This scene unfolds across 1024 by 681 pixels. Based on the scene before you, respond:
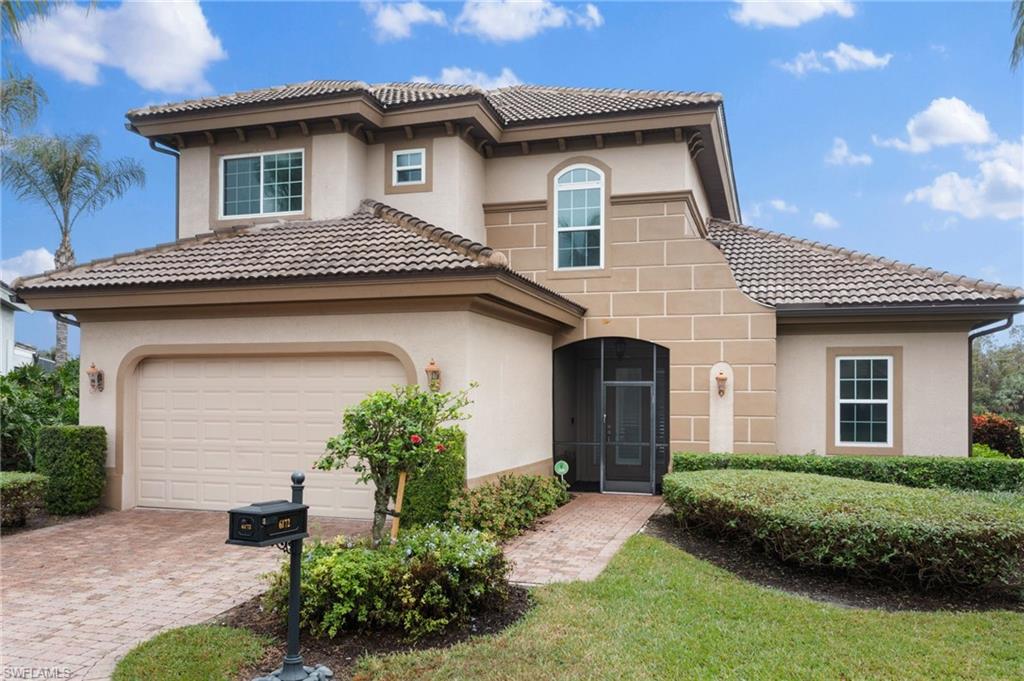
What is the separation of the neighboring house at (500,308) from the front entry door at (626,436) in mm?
43

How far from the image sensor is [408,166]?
14.5 metres

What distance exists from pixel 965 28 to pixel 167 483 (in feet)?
77.0

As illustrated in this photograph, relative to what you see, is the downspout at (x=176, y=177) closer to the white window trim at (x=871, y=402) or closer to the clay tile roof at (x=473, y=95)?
the clay tile roof at (x=473, y=95)

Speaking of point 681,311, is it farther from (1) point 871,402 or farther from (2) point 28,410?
(2) point 28,410

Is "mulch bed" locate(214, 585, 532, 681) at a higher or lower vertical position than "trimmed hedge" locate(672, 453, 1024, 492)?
lower

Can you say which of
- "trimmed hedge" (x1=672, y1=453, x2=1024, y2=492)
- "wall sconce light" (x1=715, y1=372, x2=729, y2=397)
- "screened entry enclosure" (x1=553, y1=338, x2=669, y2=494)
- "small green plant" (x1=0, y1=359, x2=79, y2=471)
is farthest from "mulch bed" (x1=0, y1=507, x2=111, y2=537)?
"wall sconce light" (x1=715, y1=372, x2=729, y2=397)

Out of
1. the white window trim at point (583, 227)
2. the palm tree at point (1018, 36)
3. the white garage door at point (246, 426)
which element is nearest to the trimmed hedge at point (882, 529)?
the white garage door at point (246, 426)

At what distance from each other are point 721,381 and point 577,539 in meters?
5.21

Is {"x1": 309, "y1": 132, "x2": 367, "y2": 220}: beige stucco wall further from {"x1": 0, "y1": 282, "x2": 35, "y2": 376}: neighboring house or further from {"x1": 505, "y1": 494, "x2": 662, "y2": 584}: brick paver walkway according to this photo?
{"x1": 0, "y1": 282, "x2": 35, "y2": 376}: neighboring house

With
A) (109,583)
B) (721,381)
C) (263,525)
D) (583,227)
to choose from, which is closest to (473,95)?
(583,227)

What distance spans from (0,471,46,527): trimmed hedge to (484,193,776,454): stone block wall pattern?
28.2 ft

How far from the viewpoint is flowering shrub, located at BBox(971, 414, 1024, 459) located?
20078 mm

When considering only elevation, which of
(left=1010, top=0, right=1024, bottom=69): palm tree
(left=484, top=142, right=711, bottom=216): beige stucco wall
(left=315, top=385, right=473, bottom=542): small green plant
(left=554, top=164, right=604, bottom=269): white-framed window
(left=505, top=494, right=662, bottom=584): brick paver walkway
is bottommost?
(left=505, top=494, right=662, bottom=584): brick paver walkway

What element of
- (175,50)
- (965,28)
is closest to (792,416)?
(965,28)
